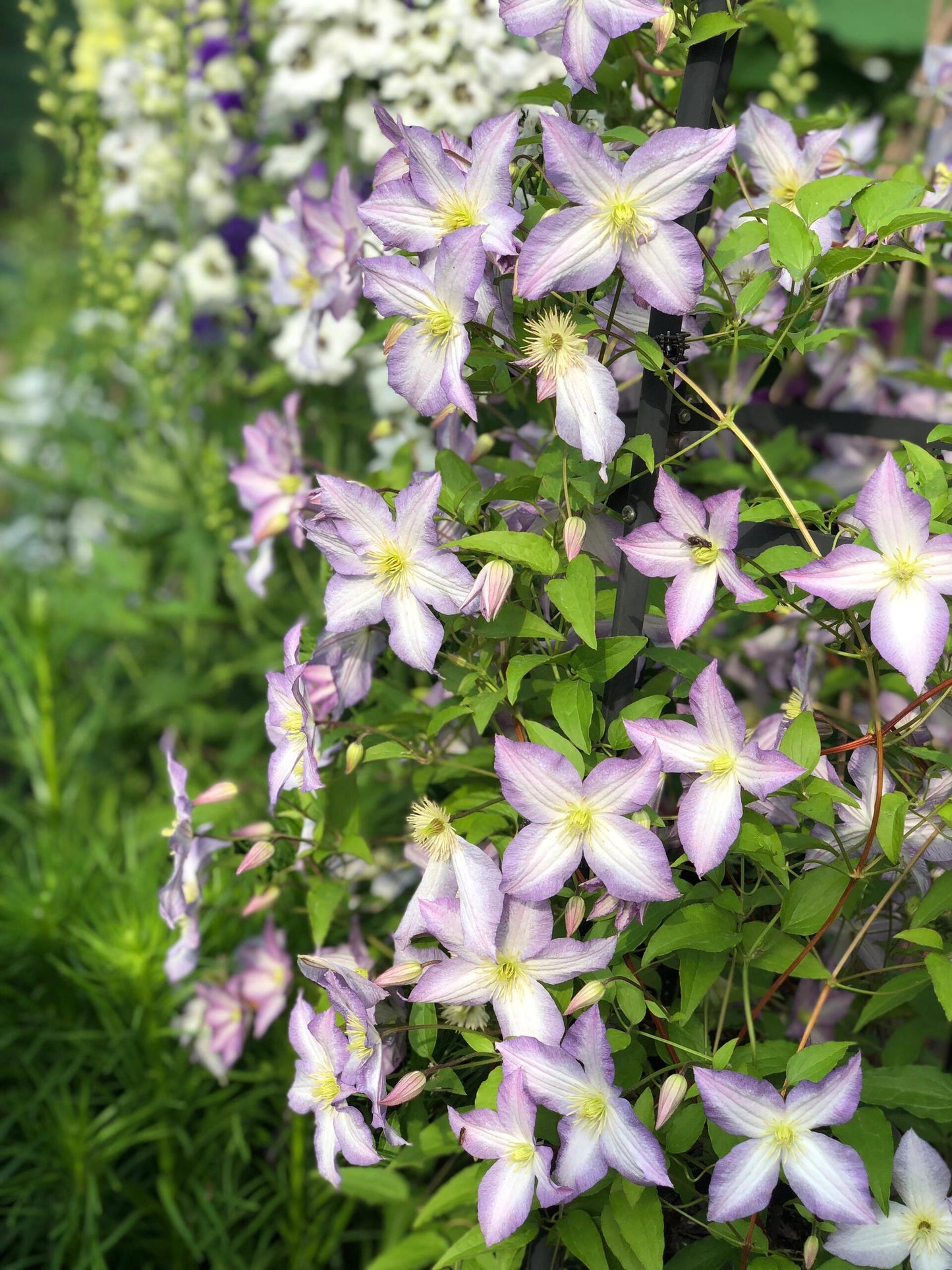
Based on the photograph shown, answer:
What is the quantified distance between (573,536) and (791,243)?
0.23m

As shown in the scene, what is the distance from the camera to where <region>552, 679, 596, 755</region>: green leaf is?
685mm

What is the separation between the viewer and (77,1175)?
109 cm

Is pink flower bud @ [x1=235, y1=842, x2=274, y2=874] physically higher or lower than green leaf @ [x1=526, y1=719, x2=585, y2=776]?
lower

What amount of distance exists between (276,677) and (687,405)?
0.35 metres

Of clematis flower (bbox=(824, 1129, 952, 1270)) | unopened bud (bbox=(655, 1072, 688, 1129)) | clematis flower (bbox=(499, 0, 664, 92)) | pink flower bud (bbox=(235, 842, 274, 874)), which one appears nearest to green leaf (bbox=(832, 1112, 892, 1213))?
clematis flower (bbox=(824, 1129, 952, 1270))

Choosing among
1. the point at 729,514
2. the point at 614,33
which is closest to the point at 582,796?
the point at 729,514

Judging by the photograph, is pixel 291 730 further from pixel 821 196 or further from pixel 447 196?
pixel 821 196

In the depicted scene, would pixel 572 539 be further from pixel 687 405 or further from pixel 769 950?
pixel 769 950

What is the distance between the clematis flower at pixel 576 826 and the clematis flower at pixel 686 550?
4.2 inches

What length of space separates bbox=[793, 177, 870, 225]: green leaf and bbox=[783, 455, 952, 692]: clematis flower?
0.63ft

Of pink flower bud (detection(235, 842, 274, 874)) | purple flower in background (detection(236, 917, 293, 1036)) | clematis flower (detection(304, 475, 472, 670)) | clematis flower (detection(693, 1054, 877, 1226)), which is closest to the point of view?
clematis flower (detection(693, 1054, 877, 1226))

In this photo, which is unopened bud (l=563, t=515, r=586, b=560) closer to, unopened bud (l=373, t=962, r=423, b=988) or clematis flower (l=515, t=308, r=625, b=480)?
clematis flower (l=515, t=308, r=625, b=480)

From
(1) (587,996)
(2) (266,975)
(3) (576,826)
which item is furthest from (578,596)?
A: (2) (266,975)

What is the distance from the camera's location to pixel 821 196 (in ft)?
2.35
